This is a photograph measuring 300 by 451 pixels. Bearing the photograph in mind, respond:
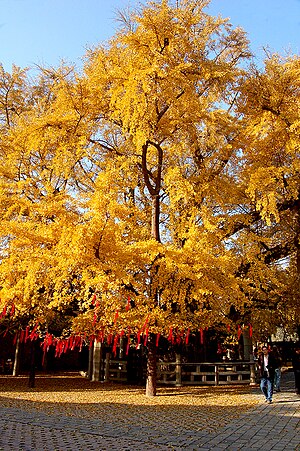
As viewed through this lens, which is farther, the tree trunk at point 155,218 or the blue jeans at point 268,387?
the tree trunk at point 155,218

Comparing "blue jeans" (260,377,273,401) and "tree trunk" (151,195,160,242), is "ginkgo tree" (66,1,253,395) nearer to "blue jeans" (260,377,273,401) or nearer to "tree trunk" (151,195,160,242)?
"tree trunk" (151,195,160,242)

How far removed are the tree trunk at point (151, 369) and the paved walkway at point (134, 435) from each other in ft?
13.6

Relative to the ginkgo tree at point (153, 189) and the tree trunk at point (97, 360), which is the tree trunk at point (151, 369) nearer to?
the ginkgo tree at point (153, 189)

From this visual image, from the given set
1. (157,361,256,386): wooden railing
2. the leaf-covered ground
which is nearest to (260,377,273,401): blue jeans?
the leaf-covered ground

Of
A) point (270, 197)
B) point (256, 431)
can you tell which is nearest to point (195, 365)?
point (270, 197)

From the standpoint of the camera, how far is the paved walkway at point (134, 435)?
6.30 m

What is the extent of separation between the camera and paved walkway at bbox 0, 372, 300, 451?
630 cm

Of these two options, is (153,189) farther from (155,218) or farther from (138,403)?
(138,403)

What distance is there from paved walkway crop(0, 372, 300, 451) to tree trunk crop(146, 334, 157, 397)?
414cm

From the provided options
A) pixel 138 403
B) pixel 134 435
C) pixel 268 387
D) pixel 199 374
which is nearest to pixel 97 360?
pixel 199 374

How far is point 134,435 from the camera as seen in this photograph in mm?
7195

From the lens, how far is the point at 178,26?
12344 mm

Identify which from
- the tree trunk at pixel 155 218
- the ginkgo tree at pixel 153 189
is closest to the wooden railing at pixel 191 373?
the ginkgo tree at pixel 153 189

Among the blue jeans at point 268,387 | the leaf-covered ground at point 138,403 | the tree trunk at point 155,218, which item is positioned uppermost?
the tree trunk at point 155,218
